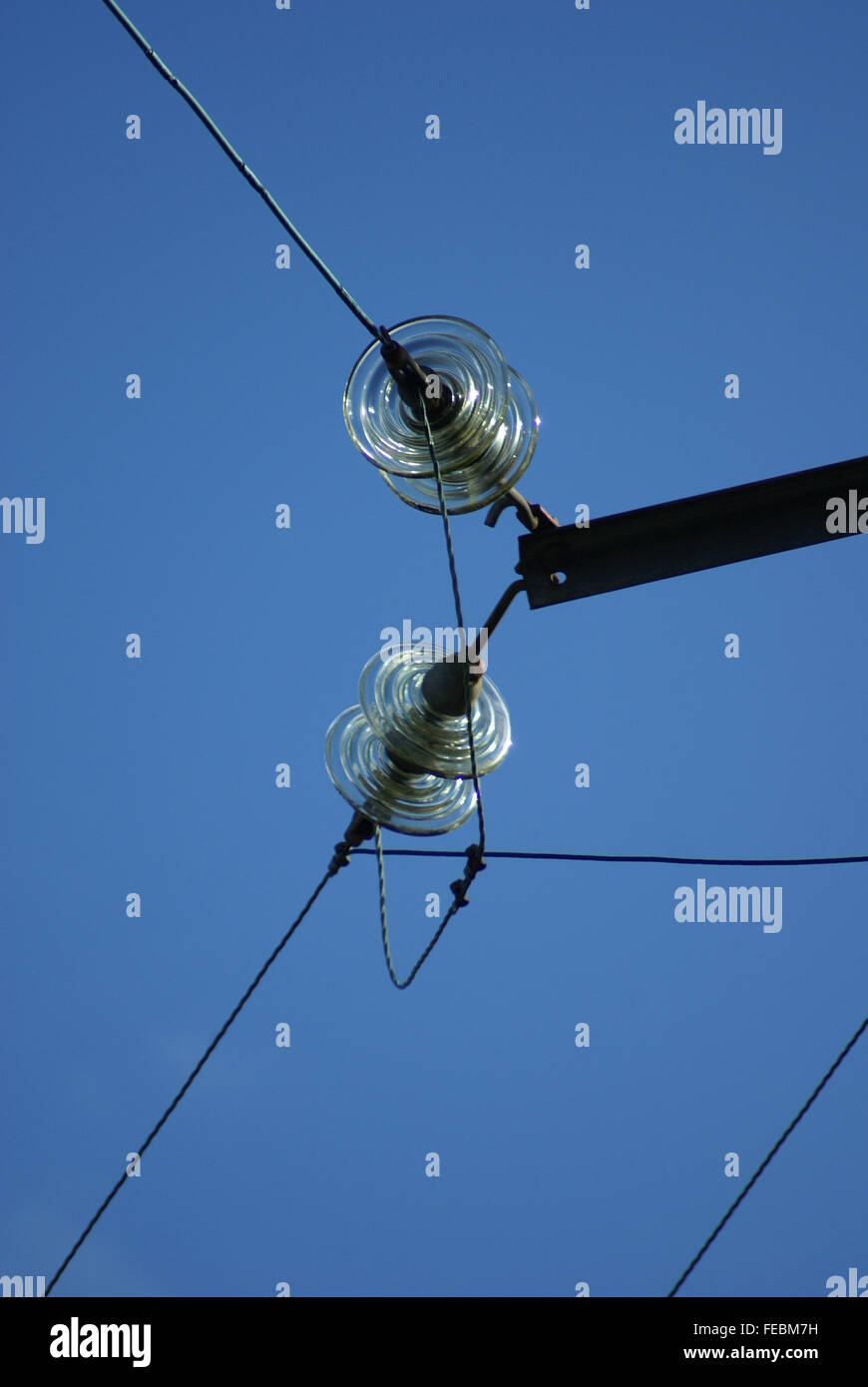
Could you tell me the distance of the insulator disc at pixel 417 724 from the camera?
665 centimetres

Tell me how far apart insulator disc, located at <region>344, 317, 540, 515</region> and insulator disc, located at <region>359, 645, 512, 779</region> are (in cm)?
98

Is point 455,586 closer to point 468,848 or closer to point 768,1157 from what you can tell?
point 468,848

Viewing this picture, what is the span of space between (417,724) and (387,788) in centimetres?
37

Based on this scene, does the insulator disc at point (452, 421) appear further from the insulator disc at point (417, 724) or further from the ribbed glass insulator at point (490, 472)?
the insulator disc at point (417, 724)

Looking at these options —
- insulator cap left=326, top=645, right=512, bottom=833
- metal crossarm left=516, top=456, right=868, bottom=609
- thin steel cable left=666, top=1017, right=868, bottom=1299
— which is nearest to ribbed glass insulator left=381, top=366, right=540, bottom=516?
metal crossarm left=516, top=456, right=868, bottom=609

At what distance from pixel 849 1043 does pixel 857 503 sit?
2.42 meters

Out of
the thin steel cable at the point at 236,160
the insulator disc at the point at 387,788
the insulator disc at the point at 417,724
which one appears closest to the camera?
the thin steel cable at the point at 236,160

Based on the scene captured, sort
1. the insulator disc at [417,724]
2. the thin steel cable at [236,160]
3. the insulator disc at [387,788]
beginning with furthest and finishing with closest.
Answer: the insulator disc at [387,788]
the insulator disc at [417,724]
the thin steel cable at [236,160]

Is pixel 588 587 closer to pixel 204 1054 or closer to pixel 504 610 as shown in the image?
pixel 504 610

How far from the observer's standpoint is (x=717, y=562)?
19.9 ft

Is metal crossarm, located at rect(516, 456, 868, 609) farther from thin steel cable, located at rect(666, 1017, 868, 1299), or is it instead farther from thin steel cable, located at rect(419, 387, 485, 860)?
thin steel cable, located at rect(666, 1017, 868, 1299)

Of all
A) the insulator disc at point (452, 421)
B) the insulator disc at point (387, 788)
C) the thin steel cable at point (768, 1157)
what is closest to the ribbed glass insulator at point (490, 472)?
the insulator disc at point (452, 421)

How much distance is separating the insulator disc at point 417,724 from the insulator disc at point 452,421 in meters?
0.98
